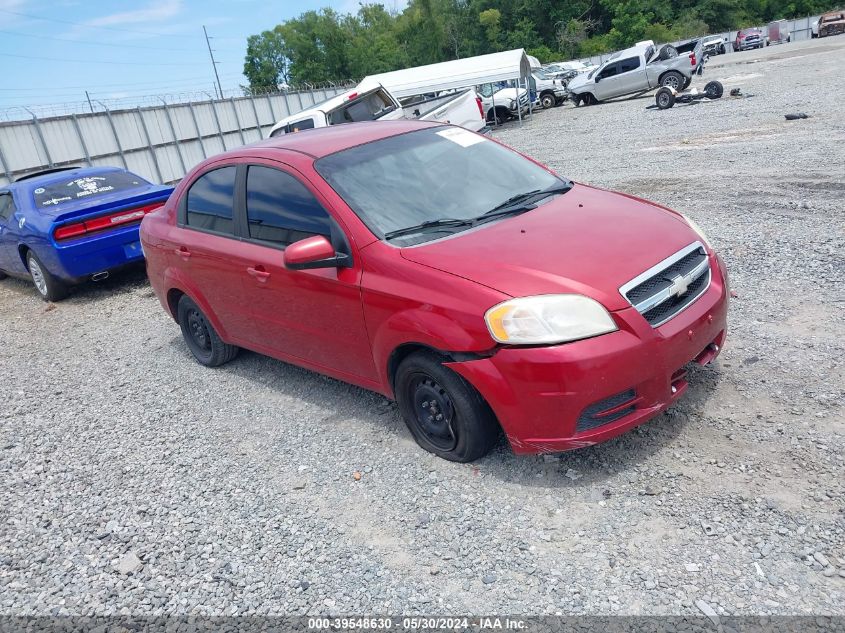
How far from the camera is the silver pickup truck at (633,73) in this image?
25.6m

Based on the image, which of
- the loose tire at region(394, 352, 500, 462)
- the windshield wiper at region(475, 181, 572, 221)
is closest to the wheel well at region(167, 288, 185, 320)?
the loose tire at region(394, 352, 500, 462)

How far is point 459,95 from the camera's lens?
17422mm

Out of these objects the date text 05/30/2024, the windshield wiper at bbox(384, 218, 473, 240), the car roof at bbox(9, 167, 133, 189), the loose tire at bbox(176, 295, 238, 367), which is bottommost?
the date text 05/30/2024

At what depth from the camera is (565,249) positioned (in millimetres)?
3510

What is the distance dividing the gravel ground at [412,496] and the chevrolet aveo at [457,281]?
0.34 meters

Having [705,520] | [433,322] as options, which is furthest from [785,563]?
[433,322]

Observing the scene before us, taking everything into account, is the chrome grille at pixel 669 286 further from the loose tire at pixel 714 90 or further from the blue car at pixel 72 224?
the loose tire at pixel 714 90

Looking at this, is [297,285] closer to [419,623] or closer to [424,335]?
[424,335]

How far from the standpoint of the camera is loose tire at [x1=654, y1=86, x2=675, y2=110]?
20.7 metres

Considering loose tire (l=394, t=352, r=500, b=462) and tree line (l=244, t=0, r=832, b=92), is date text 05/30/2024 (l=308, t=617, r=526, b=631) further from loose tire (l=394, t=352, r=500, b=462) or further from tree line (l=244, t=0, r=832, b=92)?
tree line (l=244, t=0, r=832, b=92)

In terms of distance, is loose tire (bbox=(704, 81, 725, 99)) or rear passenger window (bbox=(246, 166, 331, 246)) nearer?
→ rear passenger window (bbox=(246, 166, 331, 246))

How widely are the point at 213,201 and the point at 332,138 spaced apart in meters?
1.07

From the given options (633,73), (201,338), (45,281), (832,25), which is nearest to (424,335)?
(201,338)

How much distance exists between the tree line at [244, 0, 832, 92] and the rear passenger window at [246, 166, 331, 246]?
66.8 m
